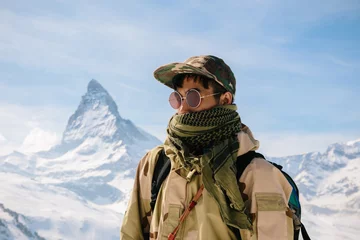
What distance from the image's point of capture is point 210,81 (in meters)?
4.54

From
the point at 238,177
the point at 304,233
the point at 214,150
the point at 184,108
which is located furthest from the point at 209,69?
the point at 304,233

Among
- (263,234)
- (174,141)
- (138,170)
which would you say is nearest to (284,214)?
(263,234)

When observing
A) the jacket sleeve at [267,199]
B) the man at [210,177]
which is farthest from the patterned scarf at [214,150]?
the jacket sleeve at [267,199]

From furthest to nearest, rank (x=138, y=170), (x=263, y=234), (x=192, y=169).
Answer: (x=138, y=170)
(x=192, y=169)
(x=263, y=234)

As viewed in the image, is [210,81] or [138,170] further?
[138,170]

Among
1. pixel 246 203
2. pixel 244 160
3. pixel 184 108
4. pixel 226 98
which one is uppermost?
pixel 226 98

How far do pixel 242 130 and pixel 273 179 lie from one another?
59 centimetres

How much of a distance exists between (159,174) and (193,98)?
2.56 feet

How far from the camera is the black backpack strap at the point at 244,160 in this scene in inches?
168

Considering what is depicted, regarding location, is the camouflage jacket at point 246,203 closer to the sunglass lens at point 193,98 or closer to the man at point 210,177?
the man at point 210,177

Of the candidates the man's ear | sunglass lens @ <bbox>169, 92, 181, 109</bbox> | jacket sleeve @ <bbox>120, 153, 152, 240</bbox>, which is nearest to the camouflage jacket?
jacket sleeve @ <bbox>120, 153, 152, 240</bbox>

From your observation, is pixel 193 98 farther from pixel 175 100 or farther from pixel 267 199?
pixel 267 199

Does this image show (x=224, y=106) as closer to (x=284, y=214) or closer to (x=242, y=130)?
(x=242, y=130)

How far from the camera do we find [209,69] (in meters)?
4.41
